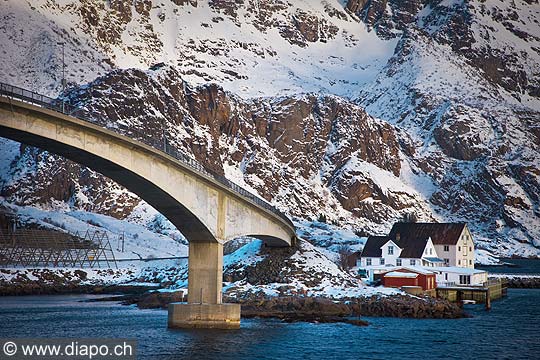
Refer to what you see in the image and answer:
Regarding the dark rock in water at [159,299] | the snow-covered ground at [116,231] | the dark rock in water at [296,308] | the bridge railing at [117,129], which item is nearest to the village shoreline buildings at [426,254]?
the dark rock in water at [296,308]

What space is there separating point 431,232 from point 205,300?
66.7 m

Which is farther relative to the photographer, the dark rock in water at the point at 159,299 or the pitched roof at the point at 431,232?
the pitched roof at the point at 431,232

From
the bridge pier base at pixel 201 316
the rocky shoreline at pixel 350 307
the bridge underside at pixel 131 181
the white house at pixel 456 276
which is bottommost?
the bridge pier base at pixel 201 316

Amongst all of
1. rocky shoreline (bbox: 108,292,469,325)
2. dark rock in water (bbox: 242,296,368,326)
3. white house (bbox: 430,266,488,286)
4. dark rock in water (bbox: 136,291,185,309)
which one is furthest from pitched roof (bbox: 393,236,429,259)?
dark rock in water (bbox: 136,291,185,309)

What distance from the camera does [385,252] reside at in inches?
4756

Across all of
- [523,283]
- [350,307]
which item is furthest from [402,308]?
[523,283]

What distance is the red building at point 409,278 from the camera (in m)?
102

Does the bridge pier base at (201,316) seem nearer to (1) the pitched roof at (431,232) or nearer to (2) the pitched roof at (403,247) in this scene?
(2) the pitched roof at (403,247)

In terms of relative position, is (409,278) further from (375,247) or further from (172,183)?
(172,183)

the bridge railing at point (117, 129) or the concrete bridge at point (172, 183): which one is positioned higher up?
the bridge railing at point (117, 129)

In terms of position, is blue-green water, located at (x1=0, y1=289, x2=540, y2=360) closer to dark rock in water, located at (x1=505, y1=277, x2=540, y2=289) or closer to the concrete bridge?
the concrete bridge

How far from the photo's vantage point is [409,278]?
336 ft

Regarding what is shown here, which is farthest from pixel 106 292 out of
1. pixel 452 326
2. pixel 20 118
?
pixel 20 118

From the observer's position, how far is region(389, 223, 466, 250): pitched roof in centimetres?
12375
